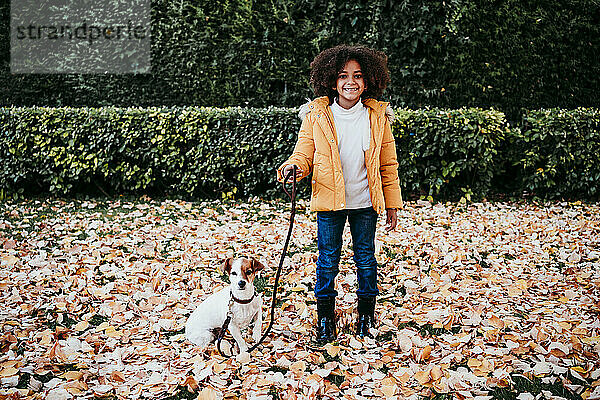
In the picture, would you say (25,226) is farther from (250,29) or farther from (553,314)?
(553,314)

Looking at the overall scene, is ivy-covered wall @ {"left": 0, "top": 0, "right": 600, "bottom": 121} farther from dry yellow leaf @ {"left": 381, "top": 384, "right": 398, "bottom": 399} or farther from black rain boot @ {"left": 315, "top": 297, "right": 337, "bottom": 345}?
dry yellow leaf @ {"left": 381, "top": 384, "right": 398, "bottom": 399}

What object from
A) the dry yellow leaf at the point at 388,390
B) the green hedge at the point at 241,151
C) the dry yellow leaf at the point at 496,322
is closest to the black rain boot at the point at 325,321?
the dry yellow leaf at the point at 388,390

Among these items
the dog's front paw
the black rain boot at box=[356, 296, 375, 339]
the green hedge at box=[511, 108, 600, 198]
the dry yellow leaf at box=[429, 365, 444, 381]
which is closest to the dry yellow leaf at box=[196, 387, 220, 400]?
the dog's front paw

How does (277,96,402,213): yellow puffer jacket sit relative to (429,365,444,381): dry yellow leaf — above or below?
above

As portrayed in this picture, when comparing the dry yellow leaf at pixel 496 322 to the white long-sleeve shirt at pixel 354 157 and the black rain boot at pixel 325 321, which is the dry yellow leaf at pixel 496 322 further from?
the white long-sleeve shirt at pixel 354 157

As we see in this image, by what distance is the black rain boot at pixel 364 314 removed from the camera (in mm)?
3283

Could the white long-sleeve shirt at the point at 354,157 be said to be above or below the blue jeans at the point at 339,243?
above

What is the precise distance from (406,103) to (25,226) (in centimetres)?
537

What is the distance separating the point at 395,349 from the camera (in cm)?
317

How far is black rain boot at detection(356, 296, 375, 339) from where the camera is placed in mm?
3283

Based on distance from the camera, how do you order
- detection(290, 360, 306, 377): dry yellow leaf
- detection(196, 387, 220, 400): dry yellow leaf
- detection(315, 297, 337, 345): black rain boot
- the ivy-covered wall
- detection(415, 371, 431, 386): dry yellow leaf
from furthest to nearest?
the ivy-covered wall < detection(315, 297, 337, 345): black rain boot < detection(290, 360, 306, 377): dry yellow leaf < detection(415, 371, 431, 386): dry yellow leaf < detection(196, 387, 220, 400): dry yellow leaf

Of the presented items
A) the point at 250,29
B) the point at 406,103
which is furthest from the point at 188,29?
the point at 406,103

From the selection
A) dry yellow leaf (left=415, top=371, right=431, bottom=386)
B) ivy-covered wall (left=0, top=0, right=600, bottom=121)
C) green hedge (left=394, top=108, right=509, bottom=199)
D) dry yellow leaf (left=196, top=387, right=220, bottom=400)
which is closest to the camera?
dry yellow leaf (left=196, top=387, right=220, bottom=400)

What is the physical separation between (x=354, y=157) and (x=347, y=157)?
0.04m
